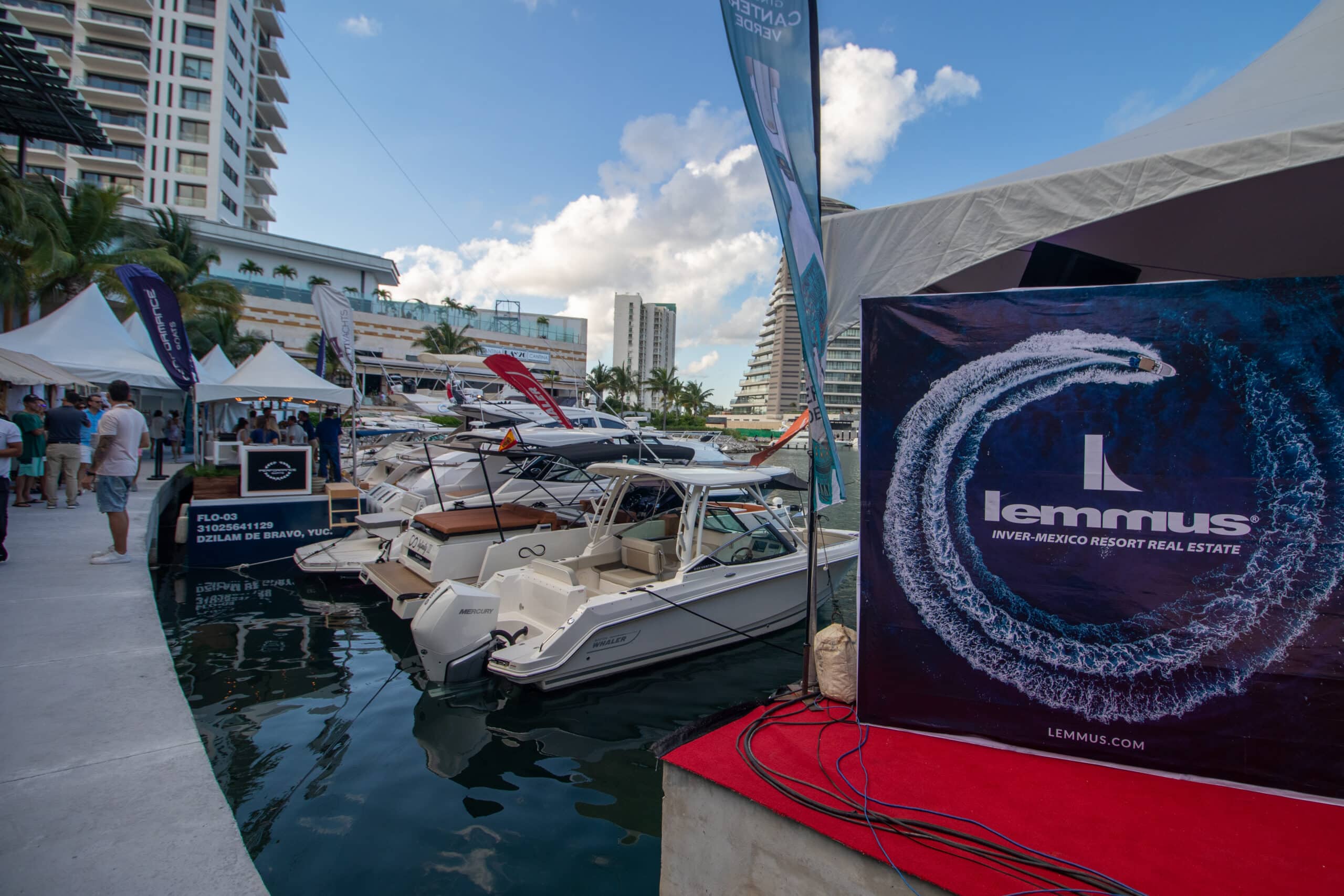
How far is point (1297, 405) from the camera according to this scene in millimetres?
2836

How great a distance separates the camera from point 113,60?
170ft

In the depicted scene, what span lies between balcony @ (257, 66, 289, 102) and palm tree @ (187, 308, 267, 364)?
44672mm

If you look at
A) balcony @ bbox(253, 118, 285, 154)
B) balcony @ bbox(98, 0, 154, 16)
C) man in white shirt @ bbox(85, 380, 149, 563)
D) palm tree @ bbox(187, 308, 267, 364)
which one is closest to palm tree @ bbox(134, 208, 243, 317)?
palm tree @ bbox(187, 308, 267, 364)

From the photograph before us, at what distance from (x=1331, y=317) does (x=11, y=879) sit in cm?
563

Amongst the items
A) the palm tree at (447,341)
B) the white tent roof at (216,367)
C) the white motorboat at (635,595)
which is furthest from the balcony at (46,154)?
the white motorboat at (635,595)

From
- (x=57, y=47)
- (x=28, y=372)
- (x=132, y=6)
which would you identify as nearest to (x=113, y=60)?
(x=57, y=47)

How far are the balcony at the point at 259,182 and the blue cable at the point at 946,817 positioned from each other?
257ft

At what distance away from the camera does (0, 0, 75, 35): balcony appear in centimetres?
4981

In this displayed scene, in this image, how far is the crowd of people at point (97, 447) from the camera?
291 inches

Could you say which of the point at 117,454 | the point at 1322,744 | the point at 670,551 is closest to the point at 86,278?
the point at 117,454

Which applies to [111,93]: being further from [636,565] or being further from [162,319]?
[636,565]

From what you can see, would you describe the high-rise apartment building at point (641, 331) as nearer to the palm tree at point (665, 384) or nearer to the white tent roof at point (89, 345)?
the palm tree at point (665, 384)

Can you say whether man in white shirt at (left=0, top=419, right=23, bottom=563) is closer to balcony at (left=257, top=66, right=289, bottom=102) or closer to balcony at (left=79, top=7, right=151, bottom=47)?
balcony at (left=79, top=7, right=151, bottom=47)

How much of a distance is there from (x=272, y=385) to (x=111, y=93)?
194 ft
